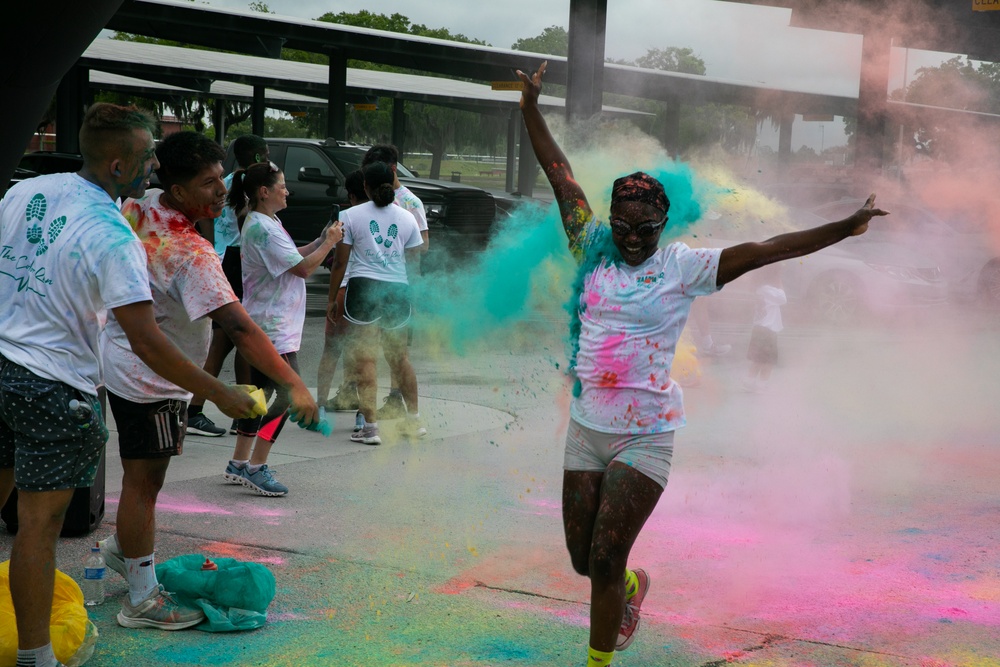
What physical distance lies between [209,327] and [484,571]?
1516mm

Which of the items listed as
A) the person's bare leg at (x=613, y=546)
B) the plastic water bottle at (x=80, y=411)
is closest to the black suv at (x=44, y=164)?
the plastic water bottle at (x=80, y=411)

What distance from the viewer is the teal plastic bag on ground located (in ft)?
12.4

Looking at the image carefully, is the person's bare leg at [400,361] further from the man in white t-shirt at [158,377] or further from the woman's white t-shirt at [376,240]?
the man in white t-shirt at [158,377]

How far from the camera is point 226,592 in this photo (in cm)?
383

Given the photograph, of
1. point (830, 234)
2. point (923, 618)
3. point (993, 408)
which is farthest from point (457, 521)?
point (993, 408)

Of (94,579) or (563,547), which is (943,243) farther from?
(94,579)

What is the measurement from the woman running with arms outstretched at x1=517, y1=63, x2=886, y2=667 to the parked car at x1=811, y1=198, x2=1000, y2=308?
10.1 m

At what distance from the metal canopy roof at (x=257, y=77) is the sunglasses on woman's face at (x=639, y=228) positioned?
66.5 feet

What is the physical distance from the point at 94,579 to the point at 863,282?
11.5 meters

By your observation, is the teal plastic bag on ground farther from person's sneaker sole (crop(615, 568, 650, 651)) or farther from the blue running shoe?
the blue running shoe

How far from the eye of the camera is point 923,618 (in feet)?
13.1

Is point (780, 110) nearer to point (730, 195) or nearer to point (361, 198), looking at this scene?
point (361, 198)

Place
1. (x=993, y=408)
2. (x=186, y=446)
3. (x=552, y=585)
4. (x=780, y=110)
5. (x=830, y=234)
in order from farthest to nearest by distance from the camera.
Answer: (x=780, y=110) → (x=993, y=408) → (x=186, y=446) → (x=552, y=585) → (x=830, y=234)

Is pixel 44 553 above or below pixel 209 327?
below
